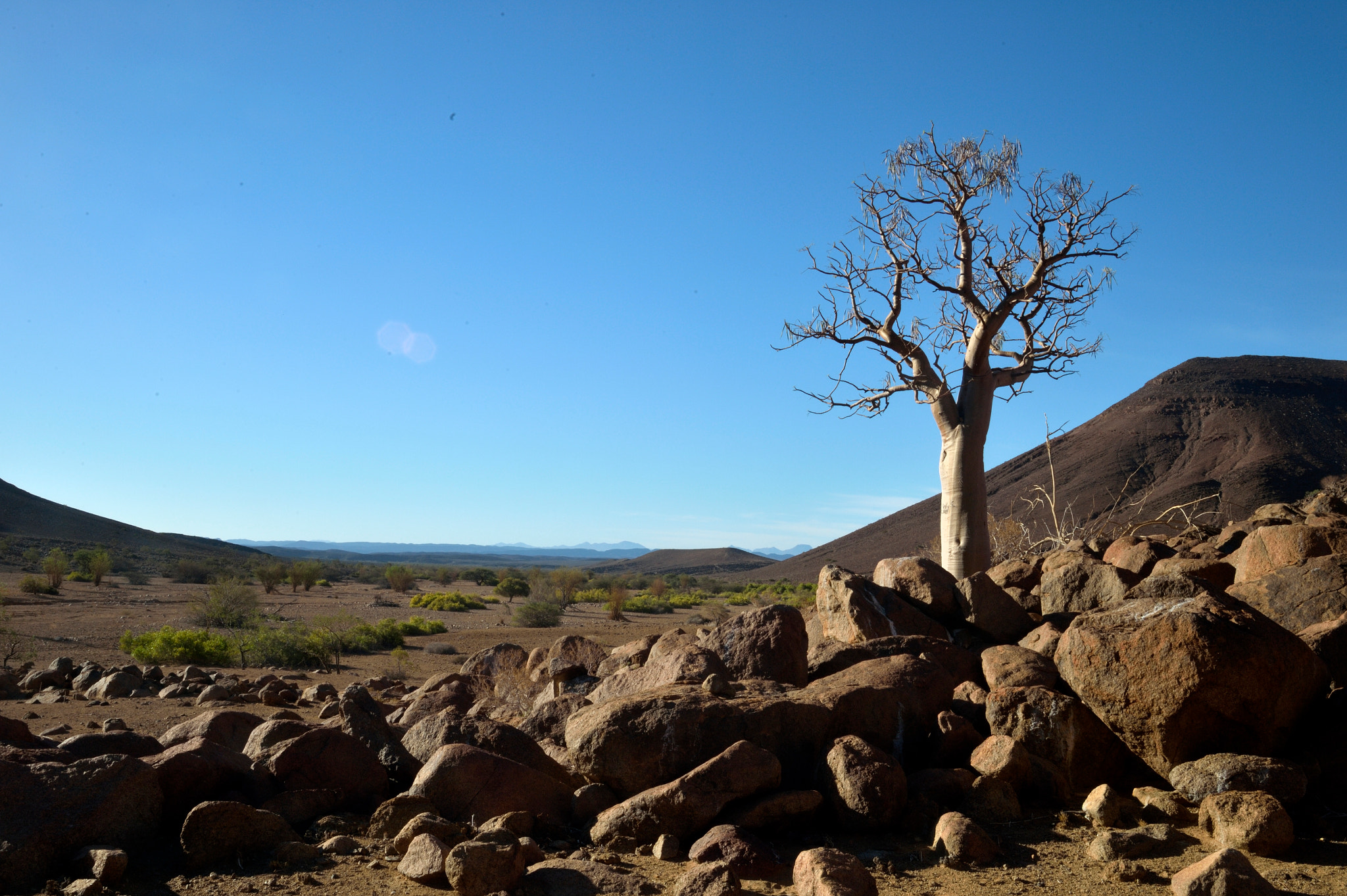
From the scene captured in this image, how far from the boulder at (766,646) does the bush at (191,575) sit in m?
38.0

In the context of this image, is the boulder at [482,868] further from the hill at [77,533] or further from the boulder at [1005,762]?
the hill at [77,533]

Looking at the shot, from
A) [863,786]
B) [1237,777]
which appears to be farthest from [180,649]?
[1237,777]

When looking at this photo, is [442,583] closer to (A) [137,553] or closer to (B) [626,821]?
(A) [137,553]

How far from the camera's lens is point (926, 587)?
857cm

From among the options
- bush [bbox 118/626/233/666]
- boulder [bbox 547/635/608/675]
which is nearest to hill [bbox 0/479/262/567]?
bush [bbox 118/626/233/666]

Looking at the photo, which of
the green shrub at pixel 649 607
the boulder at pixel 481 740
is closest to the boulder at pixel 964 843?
the boulder at pixel 481 740

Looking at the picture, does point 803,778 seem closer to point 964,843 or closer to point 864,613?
point 964,843

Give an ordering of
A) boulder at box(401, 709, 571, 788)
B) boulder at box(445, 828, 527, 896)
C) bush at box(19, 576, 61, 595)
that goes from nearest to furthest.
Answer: boulder at box(445, 828, 527, 896) < boulder at box(401, 709, 571, 788) < bush at box(19, 576, 61, 595)

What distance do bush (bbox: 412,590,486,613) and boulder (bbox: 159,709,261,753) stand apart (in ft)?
79.1

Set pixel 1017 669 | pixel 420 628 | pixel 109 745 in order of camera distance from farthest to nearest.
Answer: pixel 420 628
pixel 1017 669
pixel 109 745

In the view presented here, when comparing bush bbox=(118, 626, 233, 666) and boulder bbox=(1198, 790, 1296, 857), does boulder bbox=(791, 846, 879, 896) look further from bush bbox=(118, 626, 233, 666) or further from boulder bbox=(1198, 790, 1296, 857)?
bush bbox=(118, 626, 233, 666)

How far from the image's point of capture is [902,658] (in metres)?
6.55

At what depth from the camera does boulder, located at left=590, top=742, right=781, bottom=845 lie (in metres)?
4.91

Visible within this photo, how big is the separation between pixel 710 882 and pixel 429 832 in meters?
1.73
